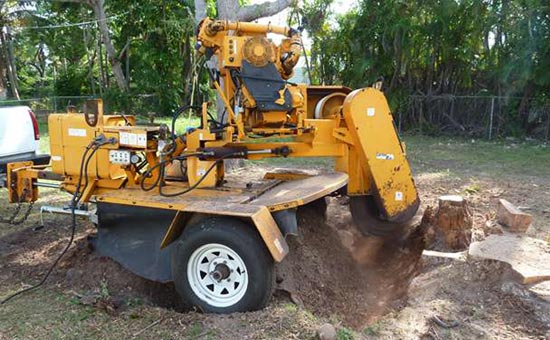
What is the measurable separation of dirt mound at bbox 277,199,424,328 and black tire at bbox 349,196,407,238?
0.66 ft

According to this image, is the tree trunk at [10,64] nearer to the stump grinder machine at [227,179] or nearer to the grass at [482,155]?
the grass at [482,155]

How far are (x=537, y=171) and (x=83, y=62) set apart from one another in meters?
33.0

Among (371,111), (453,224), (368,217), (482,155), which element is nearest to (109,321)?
(368,217)

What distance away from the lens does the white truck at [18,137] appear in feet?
22.3

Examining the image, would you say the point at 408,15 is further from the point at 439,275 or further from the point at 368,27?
the point at 439,275

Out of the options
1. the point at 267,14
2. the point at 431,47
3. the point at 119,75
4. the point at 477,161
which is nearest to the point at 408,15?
the point at 431,47

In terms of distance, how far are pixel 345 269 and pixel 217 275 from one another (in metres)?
1.72

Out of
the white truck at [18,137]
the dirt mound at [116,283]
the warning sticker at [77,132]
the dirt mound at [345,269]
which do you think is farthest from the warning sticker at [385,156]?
the white truck at [18,137]

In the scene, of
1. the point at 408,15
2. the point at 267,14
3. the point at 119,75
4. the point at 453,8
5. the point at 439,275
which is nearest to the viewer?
the point at 439,275

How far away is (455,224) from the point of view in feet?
18.2

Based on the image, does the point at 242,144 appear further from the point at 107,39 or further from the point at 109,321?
the point at 107,39

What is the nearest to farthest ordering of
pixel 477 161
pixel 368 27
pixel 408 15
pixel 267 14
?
pixel 267 14 < pixel 477 161 < pixel 408 15 < pixel 368 27

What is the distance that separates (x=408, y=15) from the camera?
1471 centimetres

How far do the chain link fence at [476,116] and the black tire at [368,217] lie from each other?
32.8 feet
